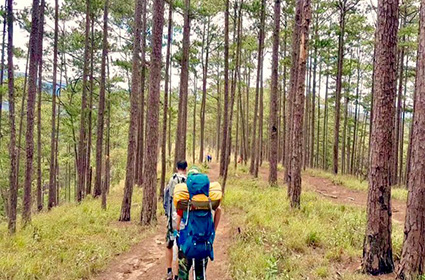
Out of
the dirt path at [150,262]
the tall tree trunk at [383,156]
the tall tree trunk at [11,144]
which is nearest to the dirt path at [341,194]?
the tall tree trunk at [383,156]

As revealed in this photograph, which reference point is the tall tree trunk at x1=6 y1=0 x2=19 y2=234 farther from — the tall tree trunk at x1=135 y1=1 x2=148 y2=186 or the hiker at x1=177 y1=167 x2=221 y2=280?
the hiker at x1=177 y1=167 x2=221 y2=280

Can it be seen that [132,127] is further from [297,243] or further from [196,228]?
[196,228]

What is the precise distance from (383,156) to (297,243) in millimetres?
2564

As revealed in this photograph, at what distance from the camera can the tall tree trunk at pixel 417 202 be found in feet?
13.7

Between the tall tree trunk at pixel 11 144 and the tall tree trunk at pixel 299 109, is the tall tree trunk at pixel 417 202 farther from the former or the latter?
the tall tree trunk at pixel 11 144

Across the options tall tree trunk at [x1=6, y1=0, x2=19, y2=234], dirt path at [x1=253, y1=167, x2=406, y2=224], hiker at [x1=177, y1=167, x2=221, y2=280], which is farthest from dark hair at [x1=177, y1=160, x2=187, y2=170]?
dirt path at [x1=253, y1=167, x2=406, y2=224]

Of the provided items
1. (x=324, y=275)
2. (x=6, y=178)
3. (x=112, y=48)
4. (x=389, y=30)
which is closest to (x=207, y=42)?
(x=112, y=48)

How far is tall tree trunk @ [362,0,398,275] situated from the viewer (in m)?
4.72

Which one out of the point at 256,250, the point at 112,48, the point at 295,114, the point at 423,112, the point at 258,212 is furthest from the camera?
the point at 112,48

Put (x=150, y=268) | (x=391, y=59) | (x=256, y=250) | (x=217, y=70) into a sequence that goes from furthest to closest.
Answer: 1. (x=217, y=70)
2. (x=150, y=268)
3. (x=256, y=250)
4. (x=391, y=59)

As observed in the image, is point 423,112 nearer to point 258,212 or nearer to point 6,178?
point 258,212

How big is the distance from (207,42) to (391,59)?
1881cm

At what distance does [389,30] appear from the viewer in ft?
15.6

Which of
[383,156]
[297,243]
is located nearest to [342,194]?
[297,243]
